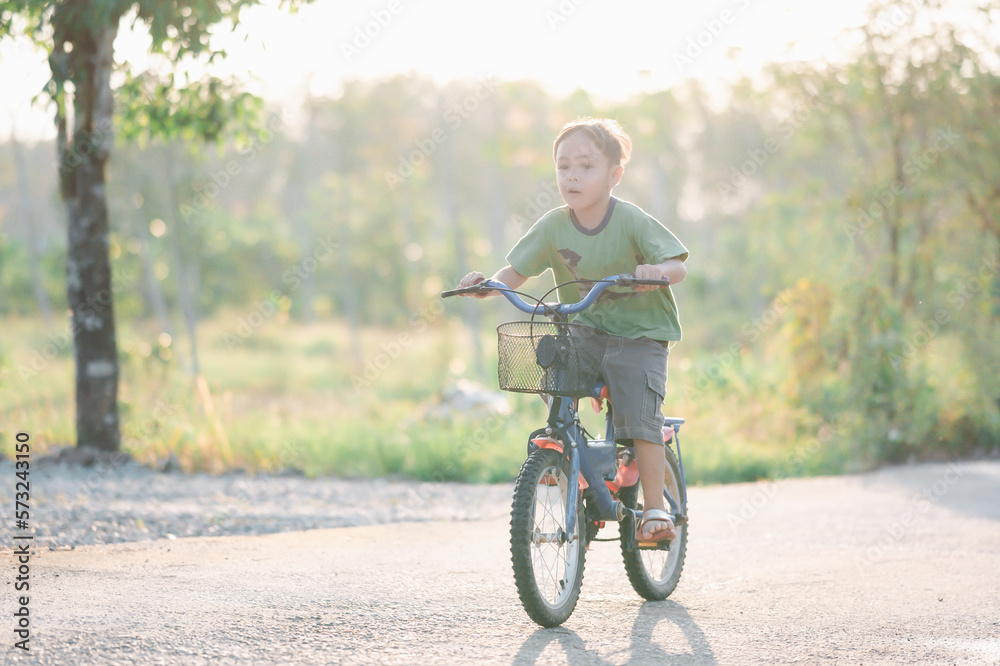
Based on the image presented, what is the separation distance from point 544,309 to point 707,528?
10.9 ft

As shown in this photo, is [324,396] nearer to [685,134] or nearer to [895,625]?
[895,625]

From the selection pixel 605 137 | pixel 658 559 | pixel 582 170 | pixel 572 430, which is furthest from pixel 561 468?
pixel 605 137

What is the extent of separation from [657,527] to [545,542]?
1.79 ft

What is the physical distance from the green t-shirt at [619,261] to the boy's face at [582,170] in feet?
0.45

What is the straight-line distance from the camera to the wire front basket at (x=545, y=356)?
3873 mm

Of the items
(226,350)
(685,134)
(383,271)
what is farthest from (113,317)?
(685,134)

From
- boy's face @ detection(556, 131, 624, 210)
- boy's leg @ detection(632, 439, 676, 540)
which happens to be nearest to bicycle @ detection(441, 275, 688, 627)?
boy's leg @ detection(632, 439, 676, 540)

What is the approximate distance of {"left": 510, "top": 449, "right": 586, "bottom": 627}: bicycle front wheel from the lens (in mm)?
3850

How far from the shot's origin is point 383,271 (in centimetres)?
3634

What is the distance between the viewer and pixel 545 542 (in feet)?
13.2

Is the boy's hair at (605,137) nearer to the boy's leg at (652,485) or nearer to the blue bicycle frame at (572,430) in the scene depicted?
the blue bicycle frame at (572,430)

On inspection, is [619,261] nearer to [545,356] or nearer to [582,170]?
[582,170]

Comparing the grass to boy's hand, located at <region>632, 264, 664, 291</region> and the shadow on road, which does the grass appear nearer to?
the shadow on road

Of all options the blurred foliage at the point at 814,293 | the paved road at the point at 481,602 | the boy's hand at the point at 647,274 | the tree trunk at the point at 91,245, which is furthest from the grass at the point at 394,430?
the boy's hand at the point at 647,274
